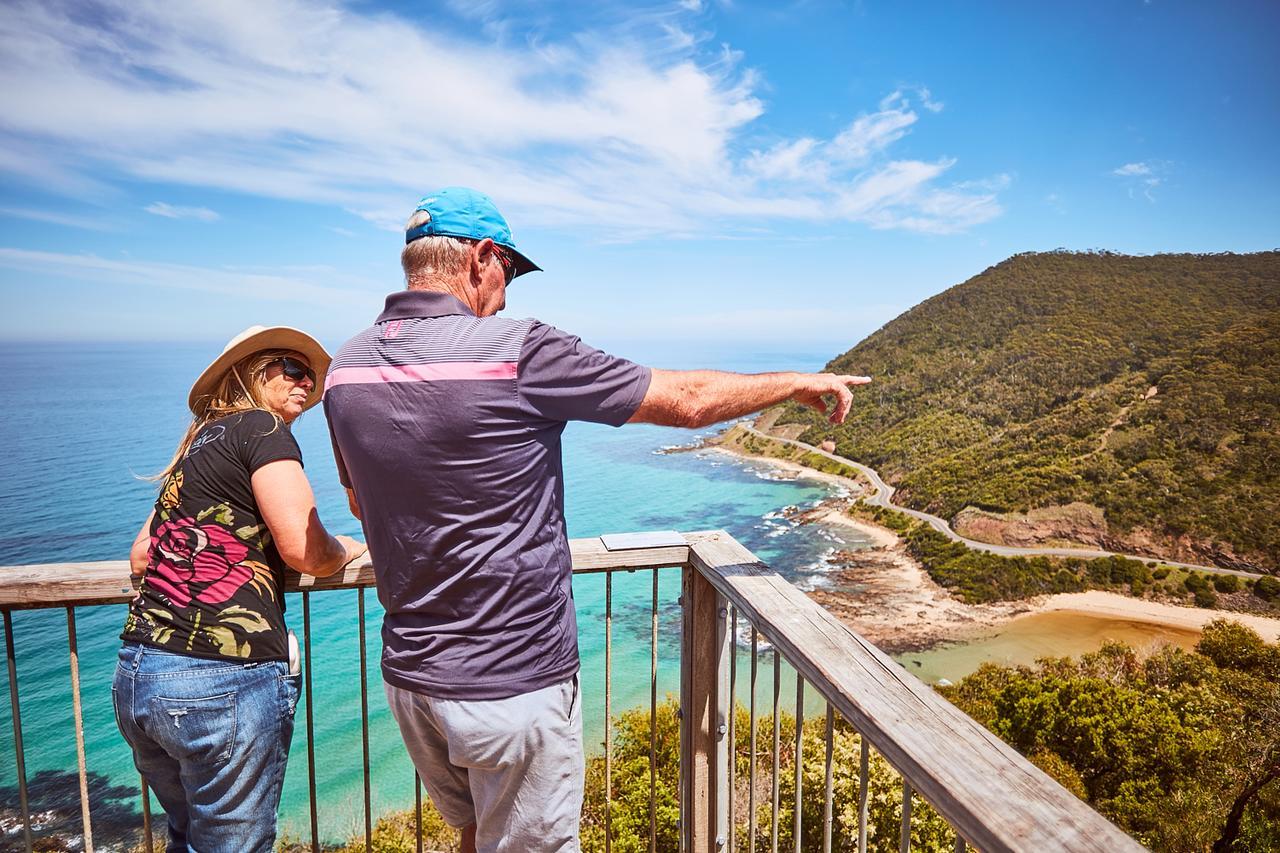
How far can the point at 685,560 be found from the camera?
204 cm

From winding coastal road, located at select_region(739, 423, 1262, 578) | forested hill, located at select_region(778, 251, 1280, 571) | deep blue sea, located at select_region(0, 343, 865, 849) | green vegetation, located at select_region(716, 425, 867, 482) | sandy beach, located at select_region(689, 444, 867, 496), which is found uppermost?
forested hill, located at select_region(778, 251, 1280, 571)

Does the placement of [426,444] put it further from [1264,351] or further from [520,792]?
[1264,351]

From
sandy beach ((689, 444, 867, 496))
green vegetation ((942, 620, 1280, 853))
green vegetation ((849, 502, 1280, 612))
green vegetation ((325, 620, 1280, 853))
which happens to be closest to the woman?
green vegetation ((325, 620, 1280, 853))

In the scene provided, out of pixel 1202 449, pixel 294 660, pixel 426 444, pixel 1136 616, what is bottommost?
pixel 1136 616

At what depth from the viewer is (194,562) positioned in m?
1.57

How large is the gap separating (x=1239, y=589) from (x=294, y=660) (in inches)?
1685

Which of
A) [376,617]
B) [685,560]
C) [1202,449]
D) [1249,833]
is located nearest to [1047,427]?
[1202,449]

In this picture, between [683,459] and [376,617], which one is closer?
[376,617]

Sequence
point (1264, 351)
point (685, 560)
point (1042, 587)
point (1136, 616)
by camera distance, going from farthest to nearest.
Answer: point (1264, 351) → point (1042, 587) → point (1136, 616) → point (685, 560)

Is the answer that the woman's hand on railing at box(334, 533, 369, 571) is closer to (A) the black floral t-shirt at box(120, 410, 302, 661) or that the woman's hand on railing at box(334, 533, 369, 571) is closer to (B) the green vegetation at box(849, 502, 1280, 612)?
(A) the black floral t-shirt at box(120, 410, 302, 661)

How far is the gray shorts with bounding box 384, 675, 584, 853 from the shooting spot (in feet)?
4.42

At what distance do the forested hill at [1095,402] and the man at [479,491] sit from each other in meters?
45.2

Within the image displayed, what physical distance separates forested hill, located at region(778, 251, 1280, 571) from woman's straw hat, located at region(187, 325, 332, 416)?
45406 millimetres

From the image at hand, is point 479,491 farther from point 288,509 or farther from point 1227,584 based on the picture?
point 1227,584
